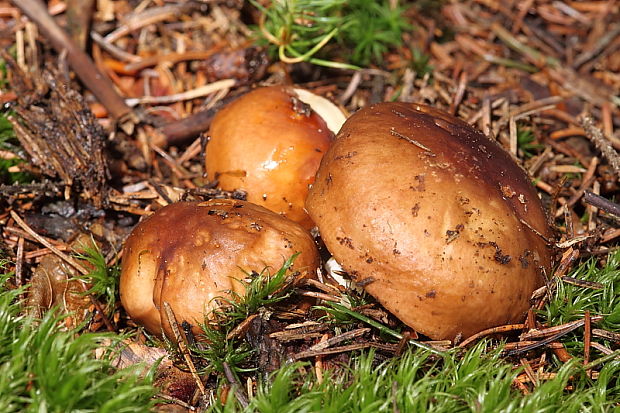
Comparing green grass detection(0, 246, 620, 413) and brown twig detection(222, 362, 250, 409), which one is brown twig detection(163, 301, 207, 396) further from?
brown twig detection(222, 362, 250, 409)

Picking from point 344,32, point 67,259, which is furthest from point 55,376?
point 344,32

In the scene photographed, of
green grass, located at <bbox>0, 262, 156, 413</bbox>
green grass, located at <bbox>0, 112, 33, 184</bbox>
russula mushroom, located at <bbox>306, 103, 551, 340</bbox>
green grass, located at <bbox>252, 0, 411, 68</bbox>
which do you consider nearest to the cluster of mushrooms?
russula mushroom, located at <bbox>306, 103, 551, 340</bbox>

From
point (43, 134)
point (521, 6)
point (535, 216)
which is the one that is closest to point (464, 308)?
point (535, 216)

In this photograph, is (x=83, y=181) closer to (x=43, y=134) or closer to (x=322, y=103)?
(x=43, y=134)

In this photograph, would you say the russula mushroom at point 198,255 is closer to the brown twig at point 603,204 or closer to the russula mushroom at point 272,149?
the russula mushroom at point 272,149

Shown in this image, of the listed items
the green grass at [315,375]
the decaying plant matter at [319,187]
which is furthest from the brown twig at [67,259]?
the green grass at [315,375]
